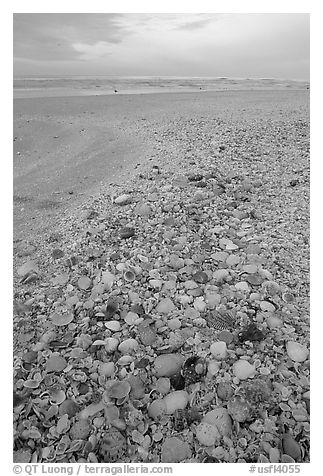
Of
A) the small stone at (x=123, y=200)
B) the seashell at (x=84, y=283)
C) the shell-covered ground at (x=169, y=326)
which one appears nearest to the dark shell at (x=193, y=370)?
the shell-covered ground at (x=169, y=326)

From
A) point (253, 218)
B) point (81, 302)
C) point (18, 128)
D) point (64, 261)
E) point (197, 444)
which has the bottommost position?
point (197, 444)

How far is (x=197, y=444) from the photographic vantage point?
1.39m

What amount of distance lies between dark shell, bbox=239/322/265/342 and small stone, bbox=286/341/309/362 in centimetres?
11

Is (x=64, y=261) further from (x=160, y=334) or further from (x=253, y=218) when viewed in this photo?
(x=253, y=218)

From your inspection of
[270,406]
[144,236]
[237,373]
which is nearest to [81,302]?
[144,236]

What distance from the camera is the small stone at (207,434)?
4.55 feet

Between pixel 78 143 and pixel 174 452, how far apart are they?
3.12 meters

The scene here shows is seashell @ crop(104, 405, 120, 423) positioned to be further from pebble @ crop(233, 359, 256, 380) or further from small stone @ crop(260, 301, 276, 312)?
small stone @ crop(260, 301, 276, 312)

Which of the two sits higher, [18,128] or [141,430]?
[18,128]

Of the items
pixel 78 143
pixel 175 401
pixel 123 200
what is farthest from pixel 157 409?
pixel 78 143

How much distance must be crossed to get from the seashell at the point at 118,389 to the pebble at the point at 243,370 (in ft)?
1.34

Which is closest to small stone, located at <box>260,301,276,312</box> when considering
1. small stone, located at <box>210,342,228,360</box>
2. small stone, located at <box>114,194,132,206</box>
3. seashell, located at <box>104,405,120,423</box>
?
small stone, located at <box>210,342,228,360</box>

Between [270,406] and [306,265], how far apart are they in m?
0.81
